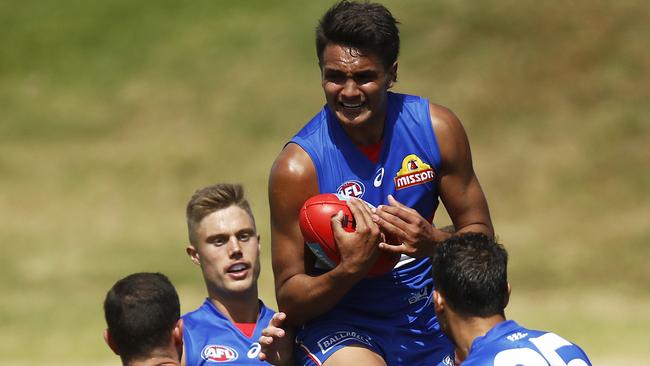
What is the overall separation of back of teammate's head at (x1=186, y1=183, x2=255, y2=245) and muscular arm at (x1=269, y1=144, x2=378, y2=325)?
1.21 metres

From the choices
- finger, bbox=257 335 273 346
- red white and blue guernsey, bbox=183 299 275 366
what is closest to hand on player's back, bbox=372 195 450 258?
finger, bbox=257 335 273 346

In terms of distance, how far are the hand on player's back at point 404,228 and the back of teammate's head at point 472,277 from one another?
19.8 inches

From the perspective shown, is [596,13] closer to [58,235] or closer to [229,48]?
[229,48]

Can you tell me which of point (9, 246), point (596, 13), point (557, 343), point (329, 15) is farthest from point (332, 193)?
point (596, 13)

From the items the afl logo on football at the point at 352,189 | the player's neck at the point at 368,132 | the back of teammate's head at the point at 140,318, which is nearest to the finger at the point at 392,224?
the afl logo on football at the point at 352,189

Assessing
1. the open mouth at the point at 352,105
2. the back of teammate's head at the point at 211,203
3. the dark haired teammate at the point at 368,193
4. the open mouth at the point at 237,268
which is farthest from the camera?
the back of teammate's head at the point at 211,203

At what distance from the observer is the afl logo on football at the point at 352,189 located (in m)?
6.83

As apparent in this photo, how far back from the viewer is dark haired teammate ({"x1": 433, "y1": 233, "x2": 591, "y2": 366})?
18.0 feet

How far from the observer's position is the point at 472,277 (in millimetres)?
5734

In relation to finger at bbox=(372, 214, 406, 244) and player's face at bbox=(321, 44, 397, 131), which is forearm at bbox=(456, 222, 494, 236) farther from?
player's face at bbox=(321, 44, 397, 131)

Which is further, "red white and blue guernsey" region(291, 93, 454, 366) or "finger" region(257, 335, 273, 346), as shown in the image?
"red white and blue guernsey" region(291, 93, 454, 366)

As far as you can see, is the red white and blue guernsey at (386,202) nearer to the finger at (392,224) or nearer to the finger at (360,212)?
the finger at (360,212)

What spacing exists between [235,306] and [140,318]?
2.13 meters

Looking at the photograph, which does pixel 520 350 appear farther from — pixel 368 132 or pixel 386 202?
pixel 368 132
